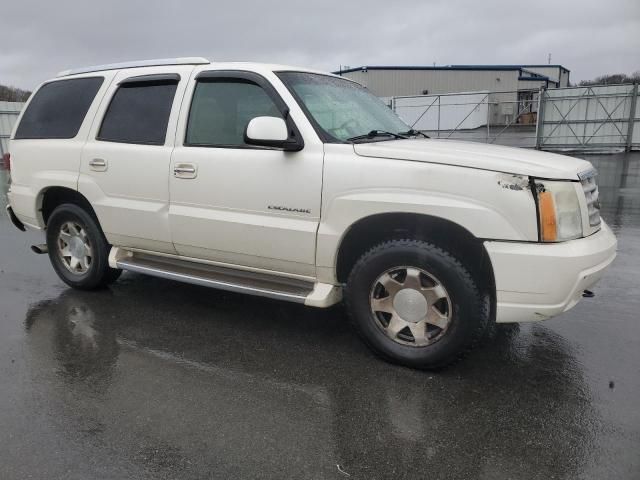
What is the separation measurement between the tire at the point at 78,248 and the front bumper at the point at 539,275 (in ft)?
11.3

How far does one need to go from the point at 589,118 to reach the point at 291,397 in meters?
18.2

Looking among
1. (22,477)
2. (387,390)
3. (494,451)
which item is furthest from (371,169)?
(22,477)

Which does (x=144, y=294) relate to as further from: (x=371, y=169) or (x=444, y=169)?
(x=444, y=169)

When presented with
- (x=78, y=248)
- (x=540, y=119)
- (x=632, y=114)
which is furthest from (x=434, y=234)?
(x=540, y=119)

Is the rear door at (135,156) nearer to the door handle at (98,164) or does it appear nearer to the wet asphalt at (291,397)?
the door handle at (98,164)

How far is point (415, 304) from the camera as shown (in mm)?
3350

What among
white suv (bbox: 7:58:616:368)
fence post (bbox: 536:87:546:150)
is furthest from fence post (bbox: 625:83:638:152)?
white suv (bbox: 7:58:616:368)

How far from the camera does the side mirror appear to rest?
344 centimetres

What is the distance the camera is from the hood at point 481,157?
304 cm

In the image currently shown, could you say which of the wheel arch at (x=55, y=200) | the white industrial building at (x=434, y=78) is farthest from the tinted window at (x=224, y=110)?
the white industrial building at (x=434, y=78)

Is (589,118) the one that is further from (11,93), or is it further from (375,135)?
(11,93)

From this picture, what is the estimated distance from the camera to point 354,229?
11.4ft

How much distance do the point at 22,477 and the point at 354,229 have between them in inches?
87.9

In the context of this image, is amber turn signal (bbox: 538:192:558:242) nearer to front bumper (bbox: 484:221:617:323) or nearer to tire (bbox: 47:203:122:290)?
front bumper (bbox: 484:221:617:323)
